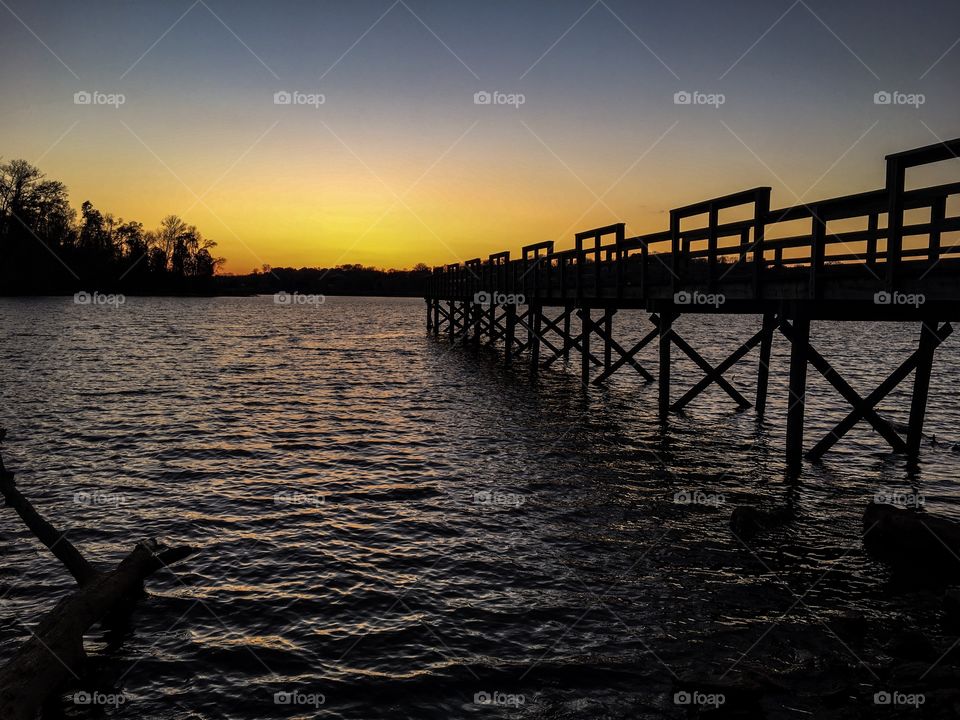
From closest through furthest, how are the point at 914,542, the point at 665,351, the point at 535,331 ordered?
1. the point at 914,542
2. the point at 665,351
3. the point at 535,331

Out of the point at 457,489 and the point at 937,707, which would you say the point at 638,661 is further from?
the point at 457,489

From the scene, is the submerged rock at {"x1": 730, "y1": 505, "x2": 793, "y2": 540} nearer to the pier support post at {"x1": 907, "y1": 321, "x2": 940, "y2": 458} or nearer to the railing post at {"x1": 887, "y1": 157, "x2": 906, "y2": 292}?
the railing post at {"x1": 887, "y1": 157, "x2": 906, "y2": 292}

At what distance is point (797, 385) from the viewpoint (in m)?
11.7

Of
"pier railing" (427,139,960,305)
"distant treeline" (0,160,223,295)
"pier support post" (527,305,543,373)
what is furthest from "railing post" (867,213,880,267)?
"distant treeline" (0,160,223,295)

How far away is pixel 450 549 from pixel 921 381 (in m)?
10.4

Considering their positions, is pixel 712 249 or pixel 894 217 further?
pixel 712 249

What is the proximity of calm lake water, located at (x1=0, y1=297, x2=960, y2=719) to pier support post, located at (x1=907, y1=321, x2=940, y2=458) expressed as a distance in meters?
0.50

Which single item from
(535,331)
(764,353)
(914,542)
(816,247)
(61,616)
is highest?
(816,247)

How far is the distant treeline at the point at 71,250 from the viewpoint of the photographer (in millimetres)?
84625

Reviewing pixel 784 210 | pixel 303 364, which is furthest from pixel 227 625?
pixel 303 364

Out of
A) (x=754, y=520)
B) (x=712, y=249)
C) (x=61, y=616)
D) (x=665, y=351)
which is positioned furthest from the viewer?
(x=665, y=351)

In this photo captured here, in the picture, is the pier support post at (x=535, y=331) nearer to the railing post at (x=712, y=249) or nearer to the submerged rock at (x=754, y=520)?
the railing post at (x=712, y=249)

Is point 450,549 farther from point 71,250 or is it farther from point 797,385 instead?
point 71,250

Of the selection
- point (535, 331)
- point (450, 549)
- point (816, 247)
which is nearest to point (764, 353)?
point (816, 247)
